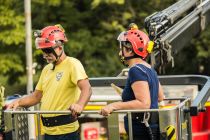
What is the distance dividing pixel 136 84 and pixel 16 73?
13353 mm

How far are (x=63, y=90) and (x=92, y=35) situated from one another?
13.2 m

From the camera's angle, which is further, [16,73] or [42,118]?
[16,73]

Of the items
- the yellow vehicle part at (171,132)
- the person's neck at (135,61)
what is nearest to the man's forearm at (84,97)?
the person's neck at (135,61)

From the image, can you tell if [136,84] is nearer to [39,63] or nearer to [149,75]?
[149,75]

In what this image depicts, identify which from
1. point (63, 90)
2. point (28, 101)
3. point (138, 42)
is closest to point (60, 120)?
point (63, 90)

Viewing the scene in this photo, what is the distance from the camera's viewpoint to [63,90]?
5.14m

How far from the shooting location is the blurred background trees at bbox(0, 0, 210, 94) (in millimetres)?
16891

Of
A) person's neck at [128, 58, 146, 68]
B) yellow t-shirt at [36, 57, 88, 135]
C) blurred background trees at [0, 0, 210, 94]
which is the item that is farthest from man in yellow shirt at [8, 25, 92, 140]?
blurred background trees at [0, 0, 210, 94]

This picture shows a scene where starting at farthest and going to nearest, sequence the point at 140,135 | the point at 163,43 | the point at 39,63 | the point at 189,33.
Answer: the point at 39,63 < the point at 189,33 < the point at 163,43 < the point at 140,135

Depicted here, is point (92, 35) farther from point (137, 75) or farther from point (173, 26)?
point (137, 75)

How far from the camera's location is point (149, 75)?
4727mm

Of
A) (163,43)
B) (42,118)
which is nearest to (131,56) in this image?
(42,118)

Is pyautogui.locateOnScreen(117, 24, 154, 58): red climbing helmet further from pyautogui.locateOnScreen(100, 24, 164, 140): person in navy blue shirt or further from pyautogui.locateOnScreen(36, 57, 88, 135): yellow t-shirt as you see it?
pyautogui.locateOnScreen(36, 57, 88, 135): yellow t-shirt

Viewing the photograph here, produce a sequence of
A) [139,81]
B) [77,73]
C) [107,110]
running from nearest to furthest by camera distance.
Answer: [107,110]
[139,81]
[77,73]
